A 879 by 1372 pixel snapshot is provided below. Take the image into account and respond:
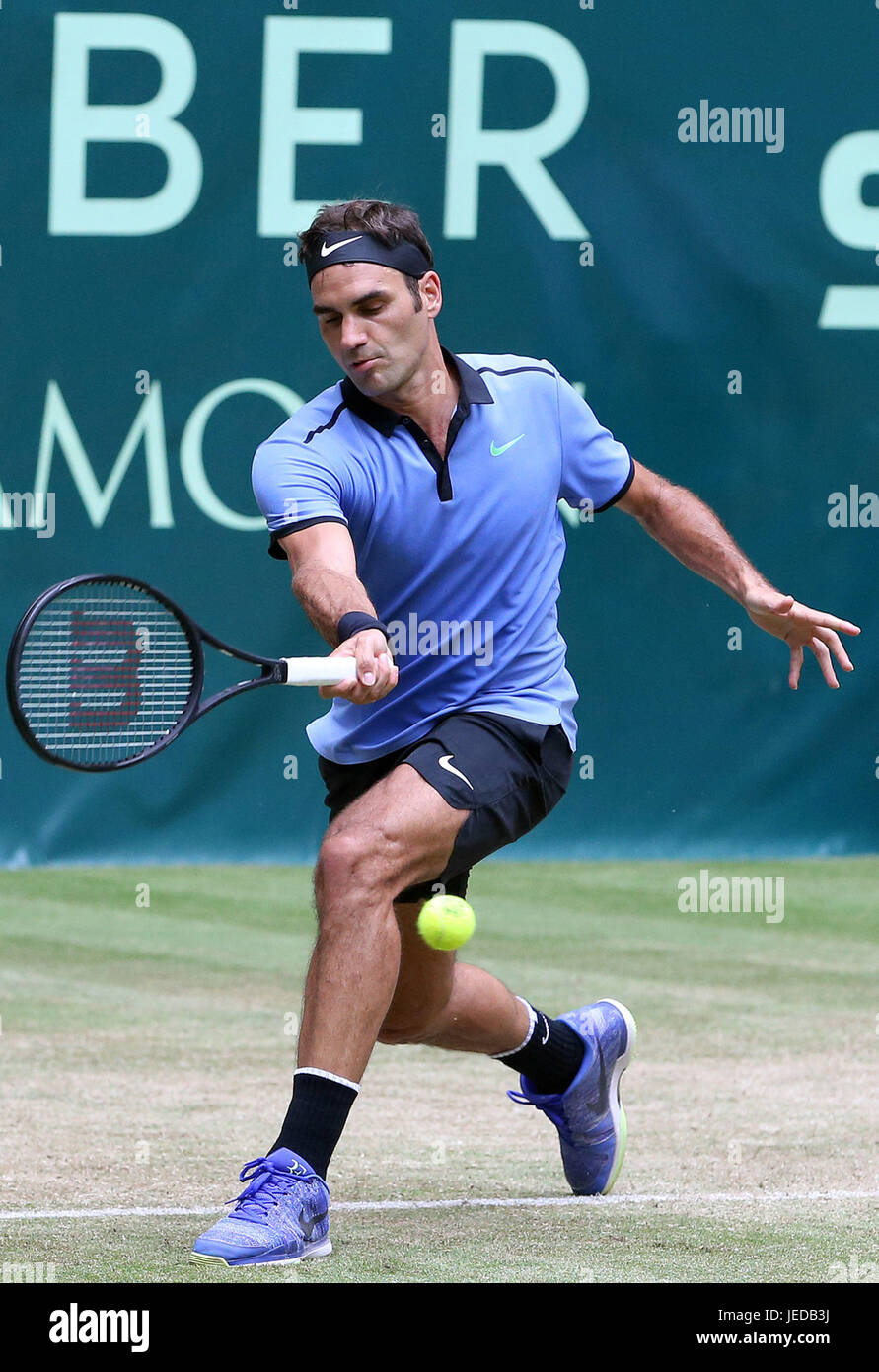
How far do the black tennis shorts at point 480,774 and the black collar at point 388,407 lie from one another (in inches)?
18.9

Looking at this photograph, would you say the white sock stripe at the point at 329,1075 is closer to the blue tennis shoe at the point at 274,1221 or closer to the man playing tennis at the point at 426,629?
the man playing tennis at the point at 426,629

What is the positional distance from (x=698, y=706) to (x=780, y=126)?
6.79 feet

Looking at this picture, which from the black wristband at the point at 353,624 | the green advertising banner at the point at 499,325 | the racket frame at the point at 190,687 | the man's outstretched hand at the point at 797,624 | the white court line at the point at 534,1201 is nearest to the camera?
the racket frame at the point at 190,687

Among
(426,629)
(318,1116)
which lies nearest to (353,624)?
(426,629)

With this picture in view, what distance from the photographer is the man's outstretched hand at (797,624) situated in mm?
3268

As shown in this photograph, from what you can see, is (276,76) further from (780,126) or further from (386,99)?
(780,126)

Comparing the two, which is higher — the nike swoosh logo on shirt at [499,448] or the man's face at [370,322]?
the man's face at [370,322]

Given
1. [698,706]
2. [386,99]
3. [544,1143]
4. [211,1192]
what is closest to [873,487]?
[698,706]

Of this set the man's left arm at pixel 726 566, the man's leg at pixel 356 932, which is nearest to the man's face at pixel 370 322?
the man's left arm at pixel 726 566

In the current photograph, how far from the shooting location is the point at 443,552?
10.6 feet

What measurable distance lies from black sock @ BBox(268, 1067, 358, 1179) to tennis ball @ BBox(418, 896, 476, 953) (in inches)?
14.2

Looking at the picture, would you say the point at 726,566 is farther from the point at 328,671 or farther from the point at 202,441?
the point at 202,441

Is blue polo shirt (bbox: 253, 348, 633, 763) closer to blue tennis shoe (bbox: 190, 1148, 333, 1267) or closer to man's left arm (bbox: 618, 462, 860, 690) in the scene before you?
man's left arm (bbox: 618, 462, 860, 690)

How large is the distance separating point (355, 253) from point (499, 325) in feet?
13.2
